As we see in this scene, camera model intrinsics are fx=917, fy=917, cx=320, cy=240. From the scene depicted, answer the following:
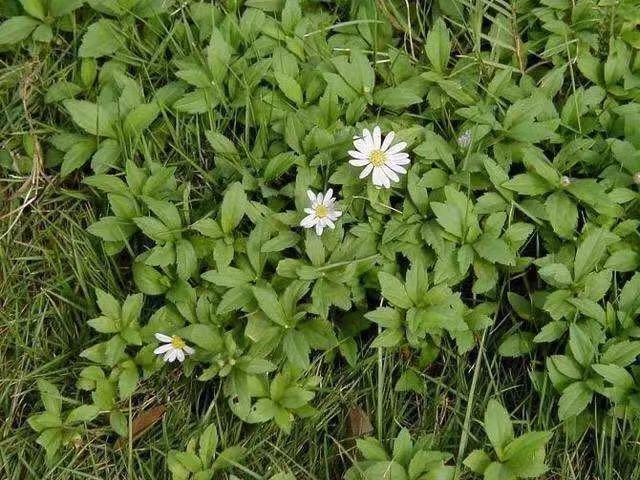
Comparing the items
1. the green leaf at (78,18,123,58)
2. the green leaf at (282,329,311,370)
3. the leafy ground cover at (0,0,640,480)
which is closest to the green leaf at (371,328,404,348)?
the leafy ground cover at (0,0,640,480)

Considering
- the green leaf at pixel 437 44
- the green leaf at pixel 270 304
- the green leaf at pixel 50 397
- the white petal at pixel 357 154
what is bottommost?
the green leaf at pixel 50 397

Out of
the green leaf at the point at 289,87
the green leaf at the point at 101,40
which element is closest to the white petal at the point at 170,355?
the green leaf at the point at 289,87

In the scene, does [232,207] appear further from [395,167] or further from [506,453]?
[506,453]

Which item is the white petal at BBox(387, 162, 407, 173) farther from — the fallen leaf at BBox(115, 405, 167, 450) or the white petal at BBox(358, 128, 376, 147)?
the fallen leaf at BBox(115, 405, 167, 450)

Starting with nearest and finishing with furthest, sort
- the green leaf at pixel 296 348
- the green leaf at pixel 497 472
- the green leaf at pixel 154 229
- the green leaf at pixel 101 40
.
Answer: the green leaf at pixel 497 472 < the green leaf at pixel 296 348 < the green leaf at pixel 154 229 < the green leaf at pixel 101 40

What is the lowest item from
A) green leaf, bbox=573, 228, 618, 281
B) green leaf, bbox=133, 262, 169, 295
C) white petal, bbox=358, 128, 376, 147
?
green leaf, bbox=133, 262, 169, 295

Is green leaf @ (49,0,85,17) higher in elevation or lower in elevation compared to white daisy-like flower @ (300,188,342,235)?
higher

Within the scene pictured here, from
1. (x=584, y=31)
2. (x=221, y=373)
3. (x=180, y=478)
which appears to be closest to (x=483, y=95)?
(x=584, y=31)

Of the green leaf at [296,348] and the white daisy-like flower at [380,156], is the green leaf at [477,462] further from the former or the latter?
the white daisy-like flower at [380,156]
